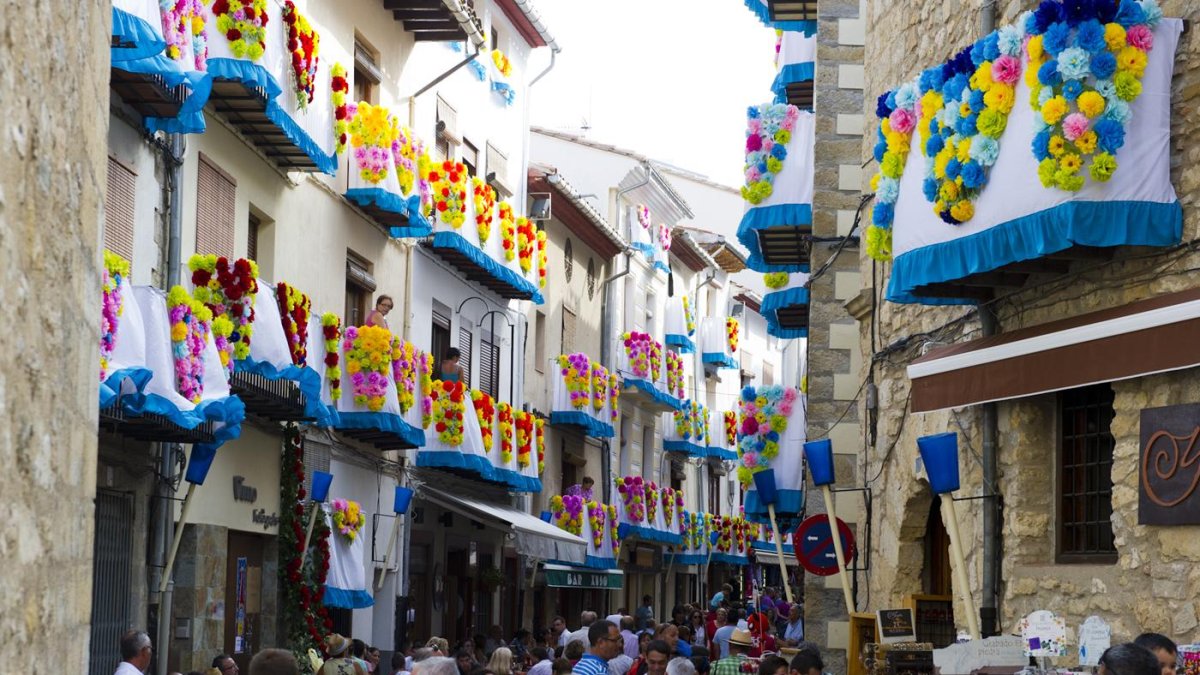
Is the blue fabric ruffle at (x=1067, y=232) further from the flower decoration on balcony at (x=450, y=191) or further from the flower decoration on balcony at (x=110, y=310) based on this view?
the flower decoration on balcony at (x=450, y=191)

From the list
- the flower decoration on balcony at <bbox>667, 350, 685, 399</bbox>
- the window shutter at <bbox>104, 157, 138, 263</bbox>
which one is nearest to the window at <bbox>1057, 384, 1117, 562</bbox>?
the window shutter at <bbox>104, 157, 138, 263</bbox>

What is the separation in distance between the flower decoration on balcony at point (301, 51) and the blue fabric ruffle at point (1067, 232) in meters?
8.07

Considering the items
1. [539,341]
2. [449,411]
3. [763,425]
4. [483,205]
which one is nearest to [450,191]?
[483,205]

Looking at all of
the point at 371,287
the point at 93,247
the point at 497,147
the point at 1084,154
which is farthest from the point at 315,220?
the point at 93,247

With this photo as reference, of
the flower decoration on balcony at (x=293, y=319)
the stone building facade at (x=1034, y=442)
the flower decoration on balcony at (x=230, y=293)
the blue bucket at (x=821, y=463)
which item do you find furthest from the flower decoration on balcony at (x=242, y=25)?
the blue bucket at (x=821, y=463)

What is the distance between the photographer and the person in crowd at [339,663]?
13492 millimetres

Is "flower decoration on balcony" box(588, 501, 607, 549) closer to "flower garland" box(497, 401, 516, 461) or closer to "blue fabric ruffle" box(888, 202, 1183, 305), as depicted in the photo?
"flower garland" box(497, 401, 516, 461)

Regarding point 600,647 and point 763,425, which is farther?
point 763,425

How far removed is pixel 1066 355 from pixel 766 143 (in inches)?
421

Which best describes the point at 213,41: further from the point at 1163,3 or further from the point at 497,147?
the point at 497,147

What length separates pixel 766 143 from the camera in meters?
21.3

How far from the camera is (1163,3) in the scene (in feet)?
35.7

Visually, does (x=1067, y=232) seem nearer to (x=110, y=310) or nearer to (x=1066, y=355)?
(x=1066, y=355)

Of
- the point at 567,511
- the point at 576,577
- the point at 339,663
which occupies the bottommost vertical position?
the point at 576,577
